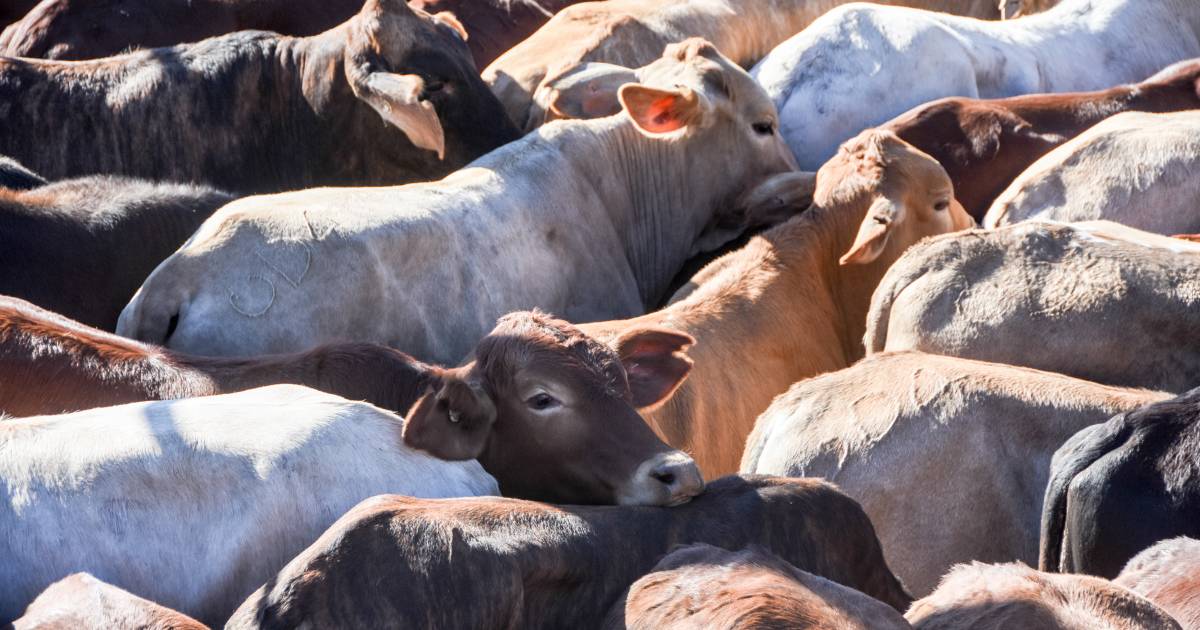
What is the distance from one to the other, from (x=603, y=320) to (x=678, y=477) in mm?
2751

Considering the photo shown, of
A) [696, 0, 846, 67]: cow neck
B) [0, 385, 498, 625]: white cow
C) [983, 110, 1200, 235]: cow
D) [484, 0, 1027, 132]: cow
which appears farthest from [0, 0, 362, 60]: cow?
[0, 385, 498, 625]: white cow

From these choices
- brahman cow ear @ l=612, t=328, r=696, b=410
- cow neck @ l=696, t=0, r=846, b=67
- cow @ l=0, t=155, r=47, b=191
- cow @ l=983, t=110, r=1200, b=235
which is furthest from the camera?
cow neck @ l=696, t=0, r=846, b=67

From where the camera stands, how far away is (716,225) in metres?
7.91

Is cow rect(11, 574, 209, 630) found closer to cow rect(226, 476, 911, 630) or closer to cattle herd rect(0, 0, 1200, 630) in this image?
cattle herd rect(0, 0, 1200, 630)

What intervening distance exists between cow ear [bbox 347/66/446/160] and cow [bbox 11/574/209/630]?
3428 millimetres

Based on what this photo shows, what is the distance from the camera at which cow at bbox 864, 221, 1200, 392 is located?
526cm

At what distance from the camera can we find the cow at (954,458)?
470 cm

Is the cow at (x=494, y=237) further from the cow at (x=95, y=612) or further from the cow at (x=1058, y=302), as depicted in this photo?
the cow at (x=95, y=612)

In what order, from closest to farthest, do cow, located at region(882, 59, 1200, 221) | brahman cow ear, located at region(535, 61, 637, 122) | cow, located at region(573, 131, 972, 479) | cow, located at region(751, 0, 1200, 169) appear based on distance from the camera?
1. cow, located at region(573, 131, 972, 479)
2. cow, located at region(882, 59, 1200, 221)
3. brahman cow ear, located at region(535, 61, 637, 122)
4. cow, located at region(751, 0, 1200, 169)

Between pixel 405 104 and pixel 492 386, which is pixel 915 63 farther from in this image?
pixel 492 386

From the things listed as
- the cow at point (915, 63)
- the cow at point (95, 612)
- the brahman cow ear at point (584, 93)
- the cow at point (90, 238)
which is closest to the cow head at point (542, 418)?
the cow at point (95, 612)

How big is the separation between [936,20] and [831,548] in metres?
5.25

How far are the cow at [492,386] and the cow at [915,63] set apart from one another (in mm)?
3451

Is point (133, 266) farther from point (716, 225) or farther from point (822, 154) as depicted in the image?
point (822, 154)
